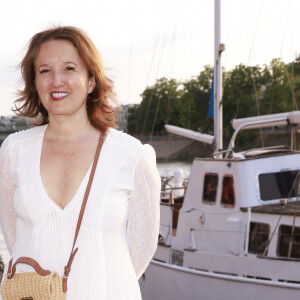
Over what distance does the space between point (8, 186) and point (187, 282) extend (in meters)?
9.19

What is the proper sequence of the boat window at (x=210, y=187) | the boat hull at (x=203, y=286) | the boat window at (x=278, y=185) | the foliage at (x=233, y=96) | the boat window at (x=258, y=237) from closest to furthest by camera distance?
1. the boat hull at (x=203, y=286)
2. the boat window at (x=258, y=237)
3. the boat window at (x=278, y=185)
4. the boat window at (x=210, y=187)
5. the foliage at (x=233, y=96)

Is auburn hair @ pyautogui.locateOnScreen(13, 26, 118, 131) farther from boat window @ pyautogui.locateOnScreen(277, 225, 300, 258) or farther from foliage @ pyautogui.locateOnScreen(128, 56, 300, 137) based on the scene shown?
foliage @ pyautogui.locateOnScreen(128, 56, 300, 137)

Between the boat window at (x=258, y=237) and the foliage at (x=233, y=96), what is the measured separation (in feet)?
135

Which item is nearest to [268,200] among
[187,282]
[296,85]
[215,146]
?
[187,282]

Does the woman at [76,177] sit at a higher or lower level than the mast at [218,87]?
lower

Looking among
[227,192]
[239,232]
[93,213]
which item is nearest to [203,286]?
[239,232]

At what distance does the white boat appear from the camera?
10055 mm

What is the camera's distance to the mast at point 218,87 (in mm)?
14930

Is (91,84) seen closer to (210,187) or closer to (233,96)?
(210,187)

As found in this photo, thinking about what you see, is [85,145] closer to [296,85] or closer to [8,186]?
[8,186]

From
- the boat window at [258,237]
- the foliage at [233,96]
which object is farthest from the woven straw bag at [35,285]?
the foliage at [233,96]

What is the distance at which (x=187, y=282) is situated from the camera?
37.9ft

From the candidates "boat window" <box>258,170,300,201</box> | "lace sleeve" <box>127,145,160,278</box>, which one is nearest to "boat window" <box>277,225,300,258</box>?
"boat window" <box>258,170,300,201</box>

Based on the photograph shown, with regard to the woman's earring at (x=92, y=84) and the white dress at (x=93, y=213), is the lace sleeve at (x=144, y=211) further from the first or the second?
the woman's earring at (x=92, y=84)
